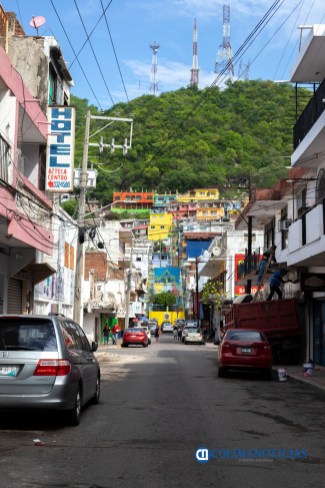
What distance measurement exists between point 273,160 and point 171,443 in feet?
163

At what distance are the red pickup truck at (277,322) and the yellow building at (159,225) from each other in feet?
433

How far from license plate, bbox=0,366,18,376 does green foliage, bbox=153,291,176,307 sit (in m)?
121

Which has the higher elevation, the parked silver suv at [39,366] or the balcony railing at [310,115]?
the balcony railing at [310,115]

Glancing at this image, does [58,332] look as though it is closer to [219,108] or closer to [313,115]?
[313,115]

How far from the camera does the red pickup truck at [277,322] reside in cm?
2581

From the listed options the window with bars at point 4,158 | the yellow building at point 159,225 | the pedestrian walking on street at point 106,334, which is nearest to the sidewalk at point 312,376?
the window with bars at point 4,158

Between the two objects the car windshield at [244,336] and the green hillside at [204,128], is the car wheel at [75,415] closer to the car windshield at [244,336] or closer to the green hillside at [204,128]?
the car windshield at [244,336]

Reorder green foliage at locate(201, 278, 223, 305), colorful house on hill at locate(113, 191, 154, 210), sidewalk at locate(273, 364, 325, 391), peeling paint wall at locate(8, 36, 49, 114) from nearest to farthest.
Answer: sidewalk at locate(273, 364, 325, 391) < peeling paint wall at locate(8, 36, 49, 114) < green foliage at locate(201, 278, 223, 305) < colorful house on hill at locate(113, 191, 154, 210)

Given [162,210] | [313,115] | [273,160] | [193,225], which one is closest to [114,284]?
[273,160]

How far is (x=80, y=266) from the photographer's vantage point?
28.4 meters

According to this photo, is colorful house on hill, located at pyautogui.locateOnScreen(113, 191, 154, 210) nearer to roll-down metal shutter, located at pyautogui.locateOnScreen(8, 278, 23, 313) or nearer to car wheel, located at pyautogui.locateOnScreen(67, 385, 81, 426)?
roll-down metal shutter, located at pyautogui.locateOnScreen(8, 278, 23, 313)

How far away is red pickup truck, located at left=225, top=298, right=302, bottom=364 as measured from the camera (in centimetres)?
2581

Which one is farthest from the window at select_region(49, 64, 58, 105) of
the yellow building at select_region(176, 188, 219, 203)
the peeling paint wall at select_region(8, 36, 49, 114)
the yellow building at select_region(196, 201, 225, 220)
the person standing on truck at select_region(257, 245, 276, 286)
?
Answer: the yellow building at select_region(196, 201, 225, 220)

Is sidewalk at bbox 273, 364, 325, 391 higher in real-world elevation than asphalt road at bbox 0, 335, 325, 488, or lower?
lower
